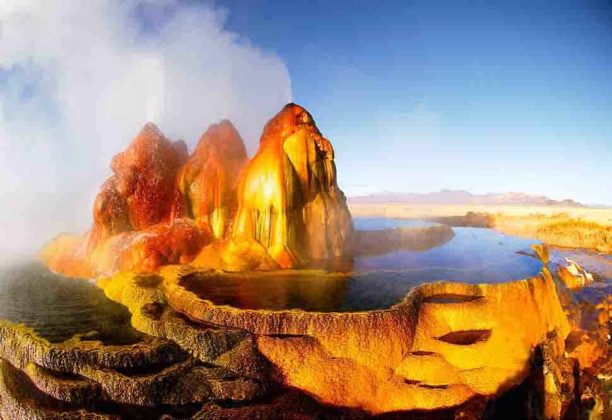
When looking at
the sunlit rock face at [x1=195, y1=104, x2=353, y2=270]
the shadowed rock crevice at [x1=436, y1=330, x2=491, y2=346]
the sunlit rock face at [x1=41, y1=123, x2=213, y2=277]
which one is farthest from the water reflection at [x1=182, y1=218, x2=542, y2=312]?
the sunlit rock face at [x1=41, y1=123, x2=213, y2=277]

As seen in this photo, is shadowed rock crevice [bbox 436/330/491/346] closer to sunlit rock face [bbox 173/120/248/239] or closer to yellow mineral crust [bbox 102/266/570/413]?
yellow mineral crust [bbox 102/266/570/413]

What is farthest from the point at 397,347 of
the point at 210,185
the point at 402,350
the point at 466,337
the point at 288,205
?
the point at 210,185

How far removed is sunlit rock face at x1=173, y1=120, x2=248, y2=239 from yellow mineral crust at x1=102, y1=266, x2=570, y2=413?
7389mm

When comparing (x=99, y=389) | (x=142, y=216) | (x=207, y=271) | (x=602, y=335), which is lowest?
(x=602, y=335)

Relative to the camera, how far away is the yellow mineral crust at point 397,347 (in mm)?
11406

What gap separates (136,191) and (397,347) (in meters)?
16.9

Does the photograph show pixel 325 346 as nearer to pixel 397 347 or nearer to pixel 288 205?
pixel 397 347

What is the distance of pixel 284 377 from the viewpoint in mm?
11359

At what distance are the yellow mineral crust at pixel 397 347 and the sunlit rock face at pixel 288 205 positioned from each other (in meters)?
5.64

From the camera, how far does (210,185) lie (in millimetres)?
21344

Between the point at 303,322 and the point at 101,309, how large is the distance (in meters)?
8.88

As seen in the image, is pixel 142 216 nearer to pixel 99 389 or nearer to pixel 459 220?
pixel 99 389

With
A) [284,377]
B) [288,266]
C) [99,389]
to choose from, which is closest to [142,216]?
[288,266]

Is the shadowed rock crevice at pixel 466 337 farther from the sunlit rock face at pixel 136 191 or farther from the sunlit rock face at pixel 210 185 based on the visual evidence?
the sunlit rock face at pixel 136 191
